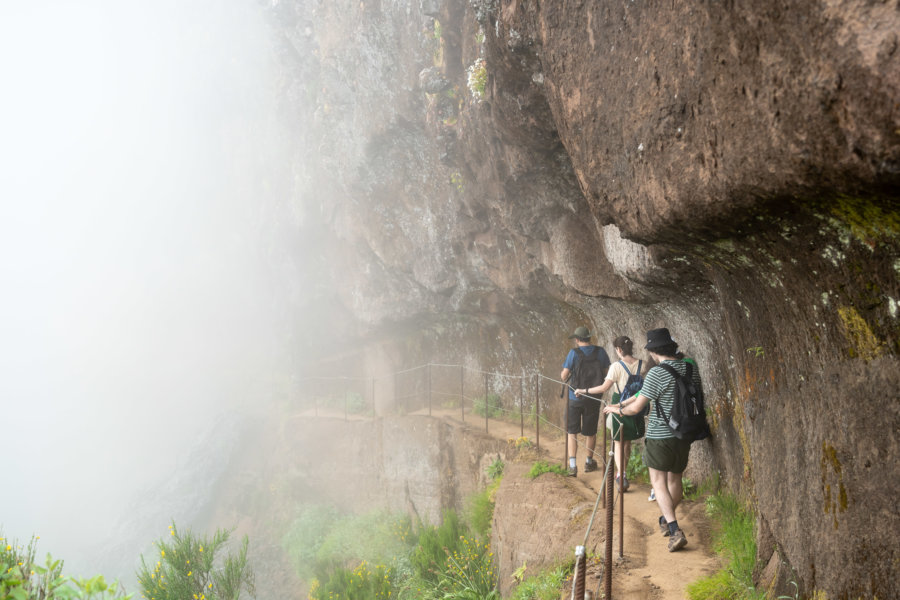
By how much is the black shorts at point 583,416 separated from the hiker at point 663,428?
2.15 m

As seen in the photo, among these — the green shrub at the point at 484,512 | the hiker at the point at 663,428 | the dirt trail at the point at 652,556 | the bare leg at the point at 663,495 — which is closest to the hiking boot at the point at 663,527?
the dirt trail at the point at 652,556

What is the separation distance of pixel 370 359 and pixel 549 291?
10.8m

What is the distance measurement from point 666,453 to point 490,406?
8.77 m

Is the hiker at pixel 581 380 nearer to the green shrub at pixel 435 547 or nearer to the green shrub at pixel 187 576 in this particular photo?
the green shrub at pixel 435 547

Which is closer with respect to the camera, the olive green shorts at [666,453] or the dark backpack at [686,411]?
the dark backpack at [686,411]

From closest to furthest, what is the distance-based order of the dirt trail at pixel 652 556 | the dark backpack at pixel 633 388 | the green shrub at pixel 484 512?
1. the dirt trail at pixel 652 556
2. the dark backpack at pixel 633 388
3. the green shrub at pixel 484 512

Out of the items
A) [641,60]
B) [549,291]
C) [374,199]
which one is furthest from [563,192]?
[374,199]

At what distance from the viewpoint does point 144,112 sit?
148ft

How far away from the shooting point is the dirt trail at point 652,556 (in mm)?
4680

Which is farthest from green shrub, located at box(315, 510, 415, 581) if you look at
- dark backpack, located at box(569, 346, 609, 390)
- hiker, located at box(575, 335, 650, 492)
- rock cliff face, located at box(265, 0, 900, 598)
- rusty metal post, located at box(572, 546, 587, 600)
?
rusty metal post, located at box(572, 546, 587, 600)

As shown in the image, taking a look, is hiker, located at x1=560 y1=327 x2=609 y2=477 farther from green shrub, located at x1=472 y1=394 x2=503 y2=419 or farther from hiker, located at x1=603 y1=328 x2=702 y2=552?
green shrub, located at x1=472 y1=394 x2=503 y2=419

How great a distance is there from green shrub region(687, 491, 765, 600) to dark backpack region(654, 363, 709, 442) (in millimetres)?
807

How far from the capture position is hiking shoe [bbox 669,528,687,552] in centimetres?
→ 518

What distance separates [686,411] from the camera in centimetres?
507
